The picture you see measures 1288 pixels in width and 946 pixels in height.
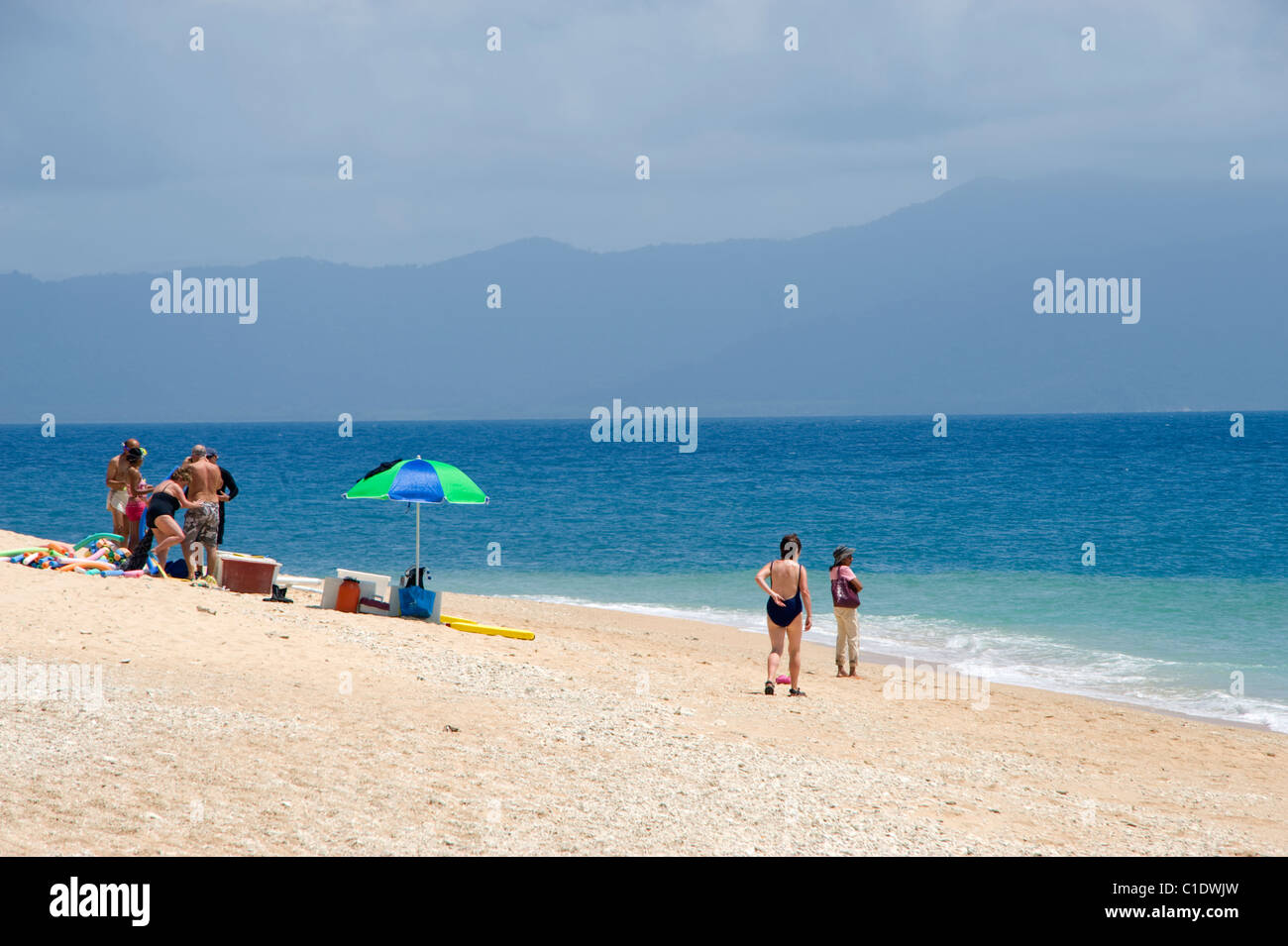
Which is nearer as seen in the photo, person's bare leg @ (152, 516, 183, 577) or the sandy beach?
the sandy beach

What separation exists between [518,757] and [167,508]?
8.86 metres

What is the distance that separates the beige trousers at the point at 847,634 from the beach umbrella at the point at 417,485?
4785mm

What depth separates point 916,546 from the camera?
32.8 meters

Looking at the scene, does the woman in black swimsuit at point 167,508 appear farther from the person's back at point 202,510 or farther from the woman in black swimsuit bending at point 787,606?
the woman in black swimsuit bending at point 787,606

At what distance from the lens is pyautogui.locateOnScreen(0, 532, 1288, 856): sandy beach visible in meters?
6.70

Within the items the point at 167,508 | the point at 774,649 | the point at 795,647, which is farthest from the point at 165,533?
the point at 795,647

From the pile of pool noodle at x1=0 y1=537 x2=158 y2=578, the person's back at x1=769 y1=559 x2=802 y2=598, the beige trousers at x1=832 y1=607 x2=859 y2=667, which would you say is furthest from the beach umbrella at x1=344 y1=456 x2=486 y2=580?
the beige trousers at x1=832 y1=607 x2=859 y2=667

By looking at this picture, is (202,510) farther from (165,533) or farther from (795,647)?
(795,647)

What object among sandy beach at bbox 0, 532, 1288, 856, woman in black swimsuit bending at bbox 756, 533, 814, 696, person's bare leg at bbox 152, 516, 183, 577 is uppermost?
person's bare leg at bbox 152, 516, 183, 577

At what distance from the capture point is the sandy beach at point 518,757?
22.0ft

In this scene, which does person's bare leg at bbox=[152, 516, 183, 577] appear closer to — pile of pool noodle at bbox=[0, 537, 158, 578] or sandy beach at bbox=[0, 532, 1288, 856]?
pile of pool noodle at bbox=[0, 537, 158, 578]

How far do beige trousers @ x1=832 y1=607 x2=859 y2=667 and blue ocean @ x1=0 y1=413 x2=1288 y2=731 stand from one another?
104 centimetres
